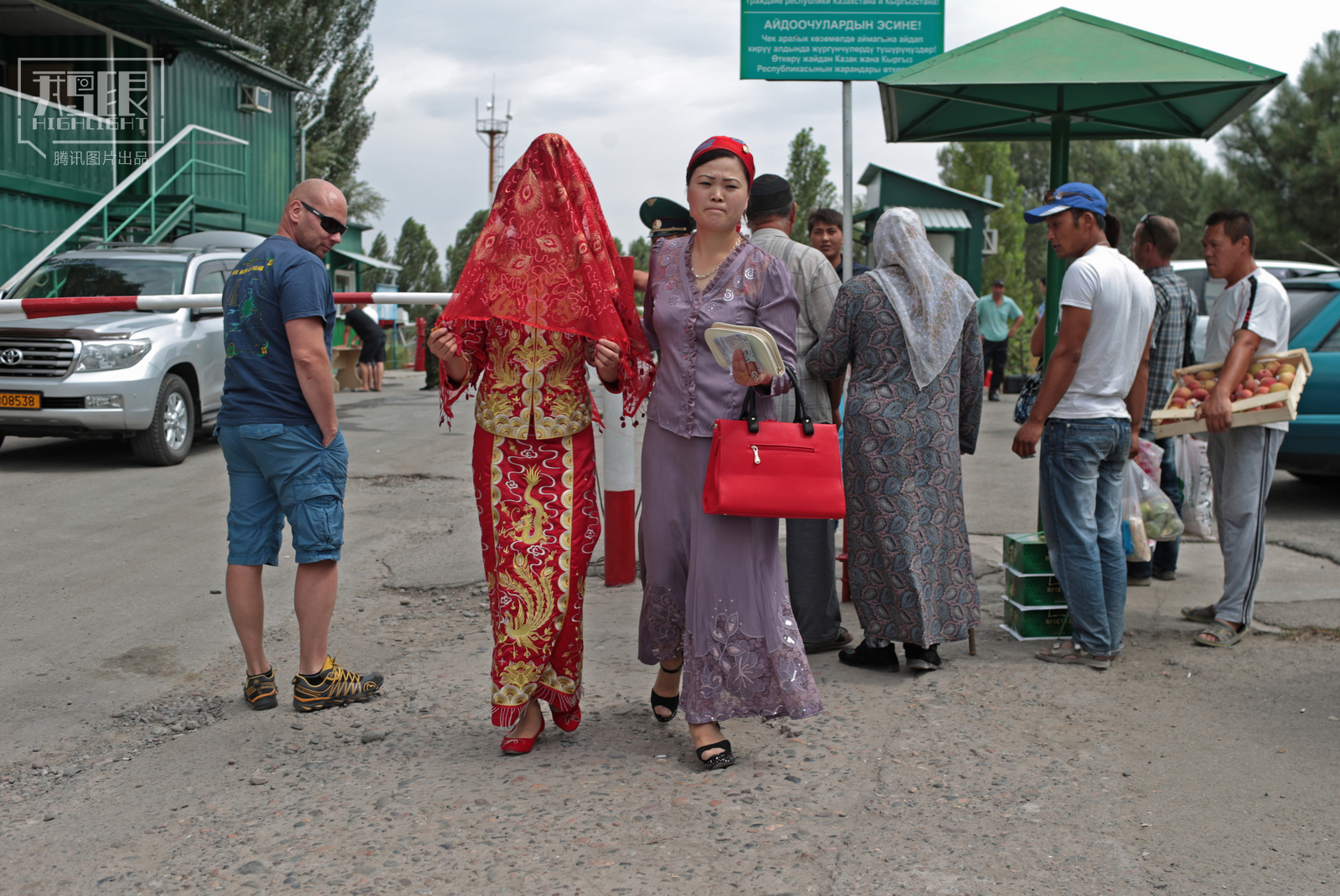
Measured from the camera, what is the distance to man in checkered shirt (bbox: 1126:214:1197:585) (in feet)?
19.0

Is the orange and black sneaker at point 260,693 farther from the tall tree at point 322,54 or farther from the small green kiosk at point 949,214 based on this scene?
the tall tree at point 322,54

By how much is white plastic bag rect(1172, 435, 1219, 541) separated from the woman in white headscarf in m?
2.41

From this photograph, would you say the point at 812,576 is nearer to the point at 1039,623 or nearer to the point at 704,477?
the point at 1039,623

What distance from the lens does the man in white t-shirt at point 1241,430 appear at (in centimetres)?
484

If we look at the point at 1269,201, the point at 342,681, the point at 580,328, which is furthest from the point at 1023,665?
the point at 1269,201

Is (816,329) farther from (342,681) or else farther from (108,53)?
(108,53)

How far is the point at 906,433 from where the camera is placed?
4324mm

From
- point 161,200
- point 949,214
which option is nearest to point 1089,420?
point 161,200

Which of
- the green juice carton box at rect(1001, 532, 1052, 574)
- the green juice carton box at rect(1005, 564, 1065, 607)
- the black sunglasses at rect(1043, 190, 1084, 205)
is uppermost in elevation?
the black sunglasses at rect(1043, 190, 1084, 205)

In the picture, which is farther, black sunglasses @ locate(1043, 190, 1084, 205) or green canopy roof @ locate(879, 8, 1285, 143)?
green canopy roof @ locate(879, 8, 1285, 143)

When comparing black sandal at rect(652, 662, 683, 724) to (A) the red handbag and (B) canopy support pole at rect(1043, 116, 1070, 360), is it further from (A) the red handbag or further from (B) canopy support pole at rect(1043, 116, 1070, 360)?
(B) canopy support pole at rect(1043, 116, 1070, 360)

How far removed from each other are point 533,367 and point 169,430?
24.7 ft

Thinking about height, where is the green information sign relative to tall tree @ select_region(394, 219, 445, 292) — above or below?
below

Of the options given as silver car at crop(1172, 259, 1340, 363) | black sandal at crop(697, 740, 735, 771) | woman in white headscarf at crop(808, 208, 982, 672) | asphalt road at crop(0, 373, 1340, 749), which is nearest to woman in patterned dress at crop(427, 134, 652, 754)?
black sandal at crop(697, 740, 735, 771)
